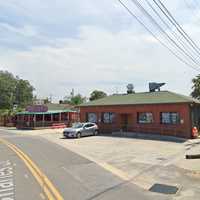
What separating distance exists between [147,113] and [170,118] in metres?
2.96

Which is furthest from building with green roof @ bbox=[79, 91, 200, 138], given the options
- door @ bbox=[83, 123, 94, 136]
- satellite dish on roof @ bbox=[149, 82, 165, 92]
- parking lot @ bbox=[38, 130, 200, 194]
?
parking lot @ bbox=[38, 130, 200, 194]

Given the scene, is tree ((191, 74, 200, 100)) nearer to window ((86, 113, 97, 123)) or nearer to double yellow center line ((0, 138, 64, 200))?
window ((86, 113, 97, 123))

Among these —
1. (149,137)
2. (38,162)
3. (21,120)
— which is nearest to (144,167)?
(38,162)

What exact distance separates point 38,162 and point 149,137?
56.3 ft

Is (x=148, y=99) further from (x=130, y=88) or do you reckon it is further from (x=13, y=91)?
(x=13, y=91)

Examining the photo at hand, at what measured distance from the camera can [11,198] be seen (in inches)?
366

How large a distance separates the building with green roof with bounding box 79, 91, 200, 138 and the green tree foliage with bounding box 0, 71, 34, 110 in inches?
2377

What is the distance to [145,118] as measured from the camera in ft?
113

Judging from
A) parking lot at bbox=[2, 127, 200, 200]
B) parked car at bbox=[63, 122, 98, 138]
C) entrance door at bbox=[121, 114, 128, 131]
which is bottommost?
parking lot at bbox=[2, 127, 200, 200]

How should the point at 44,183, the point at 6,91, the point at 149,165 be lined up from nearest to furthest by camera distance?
→ 1. the point at 44,183
2. the point at 149,165
3. the point at 6,91

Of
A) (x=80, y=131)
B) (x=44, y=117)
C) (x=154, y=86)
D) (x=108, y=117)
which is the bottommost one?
(x=80, y=131)

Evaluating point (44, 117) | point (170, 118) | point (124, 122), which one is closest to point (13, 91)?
point (44, 117)

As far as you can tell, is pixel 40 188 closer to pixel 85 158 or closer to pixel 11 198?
pixel 11 198

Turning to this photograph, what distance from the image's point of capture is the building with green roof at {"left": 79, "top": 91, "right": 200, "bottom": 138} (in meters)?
30.9
